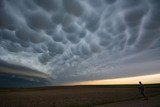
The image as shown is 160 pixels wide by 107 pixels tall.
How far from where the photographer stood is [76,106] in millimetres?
20672

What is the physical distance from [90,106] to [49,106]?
5715 mm

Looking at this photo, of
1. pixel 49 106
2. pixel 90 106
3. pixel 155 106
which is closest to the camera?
pixel 155 106

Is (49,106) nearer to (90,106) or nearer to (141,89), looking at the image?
(90,106)

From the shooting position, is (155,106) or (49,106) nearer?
(155,106)

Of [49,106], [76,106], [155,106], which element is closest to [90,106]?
[76,106]

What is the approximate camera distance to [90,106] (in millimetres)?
20016

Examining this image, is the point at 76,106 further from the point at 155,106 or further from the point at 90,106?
the point at 155,106

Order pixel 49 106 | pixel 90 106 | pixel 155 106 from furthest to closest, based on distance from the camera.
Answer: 1. pixel 49 106
2. pixel 90 106
3. pixel 155 106

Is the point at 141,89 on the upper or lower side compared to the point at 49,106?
upper

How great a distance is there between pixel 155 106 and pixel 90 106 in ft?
24.8

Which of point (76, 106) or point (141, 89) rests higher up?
point (141, 89)

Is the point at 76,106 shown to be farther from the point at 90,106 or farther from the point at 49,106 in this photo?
the point at 49,106

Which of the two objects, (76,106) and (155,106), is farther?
(76,106)

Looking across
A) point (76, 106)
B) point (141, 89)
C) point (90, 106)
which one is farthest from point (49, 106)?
point (141, 89)
